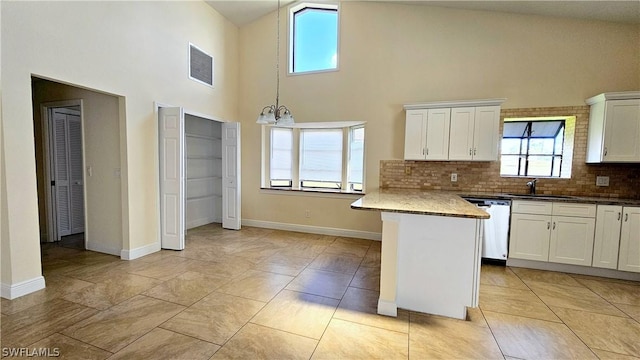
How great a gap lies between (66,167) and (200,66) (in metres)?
2.65

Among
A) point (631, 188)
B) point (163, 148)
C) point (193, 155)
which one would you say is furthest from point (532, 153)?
point (193, 155)

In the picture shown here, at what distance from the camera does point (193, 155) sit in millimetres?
5410

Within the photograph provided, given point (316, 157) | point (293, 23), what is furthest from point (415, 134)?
point (293, 23)

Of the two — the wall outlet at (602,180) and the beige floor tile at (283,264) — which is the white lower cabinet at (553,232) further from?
the beige floor tile at (283,264)

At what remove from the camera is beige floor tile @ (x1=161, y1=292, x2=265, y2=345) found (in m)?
2.10

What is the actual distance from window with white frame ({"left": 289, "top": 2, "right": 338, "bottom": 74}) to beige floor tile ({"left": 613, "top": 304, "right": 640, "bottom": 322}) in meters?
4.73

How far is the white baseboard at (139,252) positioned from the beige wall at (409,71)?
1.93 metres

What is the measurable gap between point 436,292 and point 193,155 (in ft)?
16.1

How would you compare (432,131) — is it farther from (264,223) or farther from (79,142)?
(79,142)

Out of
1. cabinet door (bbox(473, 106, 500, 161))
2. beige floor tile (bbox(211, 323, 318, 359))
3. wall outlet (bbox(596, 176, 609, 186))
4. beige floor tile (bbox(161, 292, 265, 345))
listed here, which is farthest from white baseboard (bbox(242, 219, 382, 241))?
wall outlet (bbox(596, 176, 609, 186))

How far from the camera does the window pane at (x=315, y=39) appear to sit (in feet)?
16.1

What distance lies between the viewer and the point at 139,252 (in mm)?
3682

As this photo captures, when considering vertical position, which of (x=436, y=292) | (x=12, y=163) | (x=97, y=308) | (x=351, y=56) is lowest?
(x=97, y=308)

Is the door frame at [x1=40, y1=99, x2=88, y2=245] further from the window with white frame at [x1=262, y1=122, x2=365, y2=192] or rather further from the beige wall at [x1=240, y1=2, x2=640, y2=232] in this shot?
the window with white frame at [x1=262, y1=122, x2=365, y2=192]
